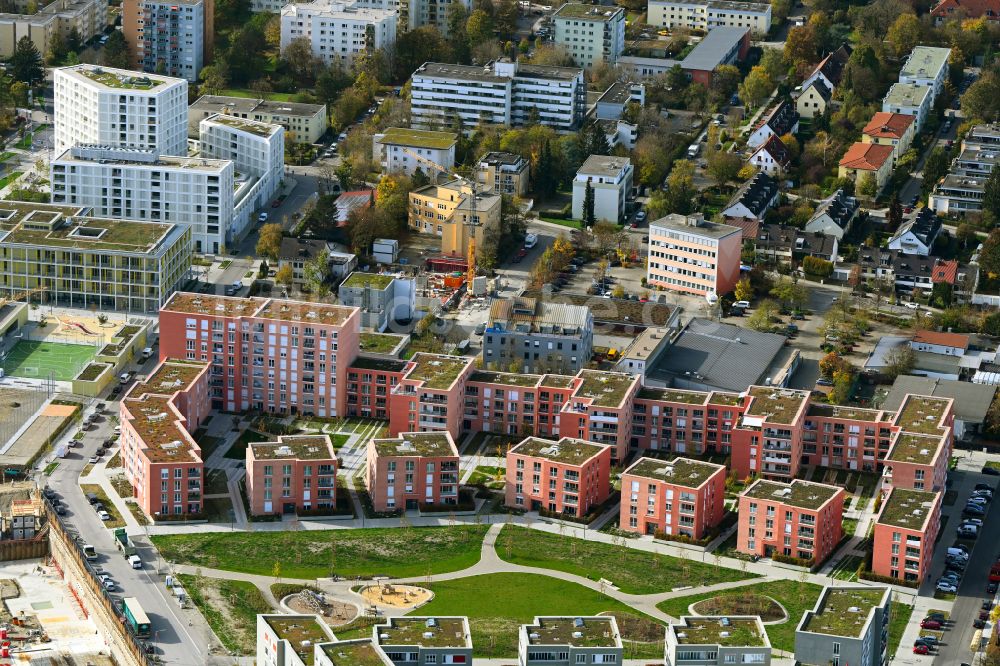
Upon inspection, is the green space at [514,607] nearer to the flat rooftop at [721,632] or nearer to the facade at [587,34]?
the flat rooftop at [721,632]

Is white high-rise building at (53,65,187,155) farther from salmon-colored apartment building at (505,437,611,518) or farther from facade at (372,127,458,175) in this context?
salmon-colored apartment building at (505,437,611,518)

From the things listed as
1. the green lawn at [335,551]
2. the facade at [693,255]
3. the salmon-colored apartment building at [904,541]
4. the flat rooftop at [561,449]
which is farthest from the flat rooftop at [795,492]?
the facade at [693,255]

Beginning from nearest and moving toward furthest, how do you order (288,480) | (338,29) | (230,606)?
(230,606)
(288,480)
(338,29)

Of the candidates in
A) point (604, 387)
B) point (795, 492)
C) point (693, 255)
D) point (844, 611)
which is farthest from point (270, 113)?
point (844, 611)

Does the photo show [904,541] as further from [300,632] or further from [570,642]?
[300,632]

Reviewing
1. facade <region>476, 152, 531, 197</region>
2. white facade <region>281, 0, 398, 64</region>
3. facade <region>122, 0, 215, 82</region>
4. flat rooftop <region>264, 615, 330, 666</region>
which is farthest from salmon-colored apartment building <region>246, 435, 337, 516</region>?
facade <region>122, 0, 215, 82</region>

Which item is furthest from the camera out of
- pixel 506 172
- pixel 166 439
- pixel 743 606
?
pixel 506 172
